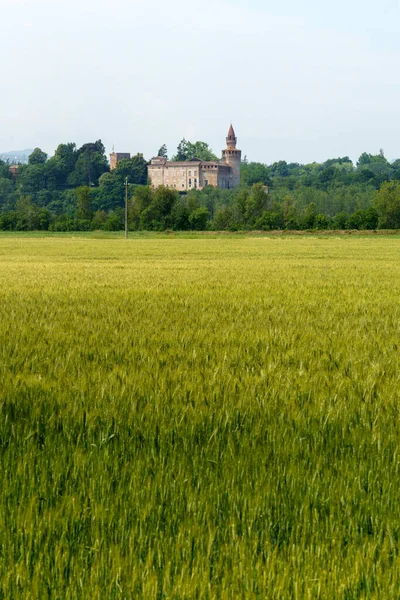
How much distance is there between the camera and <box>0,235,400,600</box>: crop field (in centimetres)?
292

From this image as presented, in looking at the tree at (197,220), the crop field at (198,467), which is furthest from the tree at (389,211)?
the crop field at (198,467)

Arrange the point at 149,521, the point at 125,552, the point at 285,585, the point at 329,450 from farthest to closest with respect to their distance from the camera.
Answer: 1. the point at 329,450
2. the point at 149,521
3. the point at 125,552
4. the point at 285,585

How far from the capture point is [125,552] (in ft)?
10.1

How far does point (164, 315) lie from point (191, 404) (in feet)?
19.7

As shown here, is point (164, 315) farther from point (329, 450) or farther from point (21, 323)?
point (329, 450)

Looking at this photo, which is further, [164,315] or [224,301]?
[224,301]

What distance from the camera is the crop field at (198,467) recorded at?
9.58 feet

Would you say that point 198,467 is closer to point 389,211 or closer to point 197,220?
point 197,220

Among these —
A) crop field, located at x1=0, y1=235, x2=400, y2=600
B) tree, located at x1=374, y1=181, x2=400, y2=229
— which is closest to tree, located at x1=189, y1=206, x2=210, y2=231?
tree, located at x1=374, y1=181, x2=400, y2=229

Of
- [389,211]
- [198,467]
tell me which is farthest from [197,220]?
[198,467]

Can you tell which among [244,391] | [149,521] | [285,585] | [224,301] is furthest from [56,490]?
[224,301]

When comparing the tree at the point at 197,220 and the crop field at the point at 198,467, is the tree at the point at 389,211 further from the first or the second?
the crop field at the point at 198,467

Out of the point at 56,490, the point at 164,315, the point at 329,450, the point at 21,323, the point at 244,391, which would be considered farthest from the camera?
the point at 164,315

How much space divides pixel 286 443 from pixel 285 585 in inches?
64.6
